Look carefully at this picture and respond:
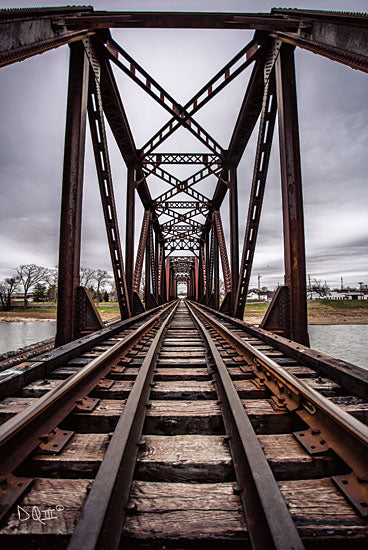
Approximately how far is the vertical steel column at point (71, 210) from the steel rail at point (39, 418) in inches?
74.7

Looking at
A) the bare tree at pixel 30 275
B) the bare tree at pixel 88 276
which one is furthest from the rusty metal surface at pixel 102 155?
the bare tree at pixel 88 276

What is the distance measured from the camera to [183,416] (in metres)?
1.82

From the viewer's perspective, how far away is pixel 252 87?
22.2ft

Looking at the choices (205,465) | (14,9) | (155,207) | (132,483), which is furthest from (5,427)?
(155,207)

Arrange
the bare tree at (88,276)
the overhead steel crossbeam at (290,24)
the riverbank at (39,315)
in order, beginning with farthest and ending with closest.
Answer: the bare tree at (88,276), the riverbank at (39,315), the overhead steel crossbeam at (290,24)

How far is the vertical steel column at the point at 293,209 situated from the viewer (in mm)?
4129

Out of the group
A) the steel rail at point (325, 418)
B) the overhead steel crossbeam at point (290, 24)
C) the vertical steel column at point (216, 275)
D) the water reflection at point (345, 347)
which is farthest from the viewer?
the vertical steel column at point (216, 275)

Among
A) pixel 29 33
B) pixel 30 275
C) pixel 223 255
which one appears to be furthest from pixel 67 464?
pixel 30 275

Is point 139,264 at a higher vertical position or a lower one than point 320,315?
higher

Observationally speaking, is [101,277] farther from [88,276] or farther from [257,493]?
[257,493]

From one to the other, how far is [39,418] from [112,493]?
809 millimetres

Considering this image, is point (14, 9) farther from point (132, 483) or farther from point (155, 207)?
point (155, 207)

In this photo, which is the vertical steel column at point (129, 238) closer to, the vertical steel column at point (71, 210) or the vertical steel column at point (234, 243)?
the vertical steel column at point (234, 243)

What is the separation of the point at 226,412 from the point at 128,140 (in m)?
9.48
